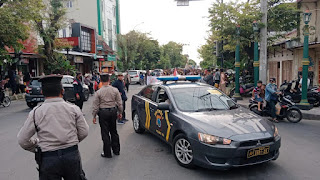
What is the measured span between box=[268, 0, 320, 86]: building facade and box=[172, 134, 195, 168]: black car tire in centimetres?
1130

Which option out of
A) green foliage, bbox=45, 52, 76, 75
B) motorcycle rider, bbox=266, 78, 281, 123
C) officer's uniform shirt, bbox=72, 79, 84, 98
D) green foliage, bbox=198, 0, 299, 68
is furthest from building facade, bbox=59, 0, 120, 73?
motorcycle rider, bbox=266, 78, 281, 123

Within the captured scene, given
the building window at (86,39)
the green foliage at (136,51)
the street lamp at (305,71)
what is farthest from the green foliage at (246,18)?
the green foliage at (136,51)

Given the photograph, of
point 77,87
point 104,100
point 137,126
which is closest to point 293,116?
point 137,126

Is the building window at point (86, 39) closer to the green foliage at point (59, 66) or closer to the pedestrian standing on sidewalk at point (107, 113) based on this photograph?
the green foliage at point (59, 66)

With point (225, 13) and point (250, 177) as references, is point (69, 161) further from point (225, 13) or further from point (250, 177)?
point (225, 13)

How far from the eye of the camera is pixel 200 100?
18.5ft

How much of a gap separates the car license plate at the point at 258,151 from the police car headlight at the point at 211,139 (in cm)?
39

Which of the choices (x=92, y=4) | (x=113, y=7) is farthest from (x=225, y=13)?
(x=113, y=7)

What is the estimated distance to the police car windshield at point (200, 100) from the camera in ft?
17.8

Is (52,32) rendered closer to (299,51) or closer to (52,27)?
(52,27)

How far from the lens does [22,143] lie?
280 centimetres

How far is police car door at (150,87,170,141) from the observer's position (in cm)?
553

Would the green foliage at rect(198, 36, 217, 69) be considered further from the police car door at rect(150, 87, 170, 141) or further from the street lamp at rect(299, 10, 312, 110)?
the police car door at rect(150, 87, 170, 141)

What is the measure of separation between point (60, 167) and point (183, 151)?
8.12 ft
